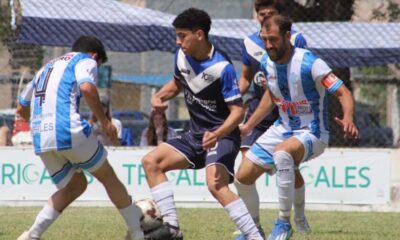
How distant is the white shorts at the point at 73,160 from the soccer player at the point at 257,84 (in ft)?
4.66

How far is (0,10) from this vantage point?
17.8 m

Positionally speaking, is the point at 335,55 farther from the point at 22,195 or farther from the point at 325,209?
the point at 22,195

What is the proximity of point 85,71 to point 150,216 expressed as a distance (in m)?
1.26

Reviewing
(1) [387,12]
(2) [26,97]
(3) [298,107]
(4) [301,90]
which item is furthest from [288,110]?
(1) [387,12]

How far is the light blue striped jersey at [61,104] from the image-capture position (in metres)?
7.87

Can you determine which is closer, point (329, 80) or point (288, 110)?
point (329, 80)

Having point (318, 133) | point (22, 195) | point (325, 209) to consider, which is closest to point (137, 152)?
point (22, 195)

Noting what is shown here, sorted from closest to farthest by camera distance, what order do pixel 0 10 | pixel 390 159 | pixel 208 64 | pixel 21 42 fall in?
pixel 208 64 < pixel 390 159 < pixel 21 42 < pixel 0 10

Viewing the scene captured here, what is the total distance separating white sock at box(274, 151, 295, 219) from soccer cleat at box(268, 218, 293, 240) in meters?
0.06

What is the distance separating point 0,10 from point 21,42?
11.5 feet

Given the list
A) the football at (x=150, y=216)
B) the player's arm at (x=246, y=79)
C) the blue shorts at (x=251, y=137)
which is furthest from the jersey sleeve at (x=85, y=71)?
the blue shorts at (x=251, y=137)

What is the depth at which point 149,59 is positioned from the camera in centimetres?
2206

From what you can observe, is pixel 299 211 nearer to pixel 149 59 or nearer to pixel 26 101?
pixel 26 101

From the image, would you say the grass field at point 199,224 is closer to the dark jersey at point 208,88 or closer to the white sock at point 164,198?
the white sock at point 164,198
